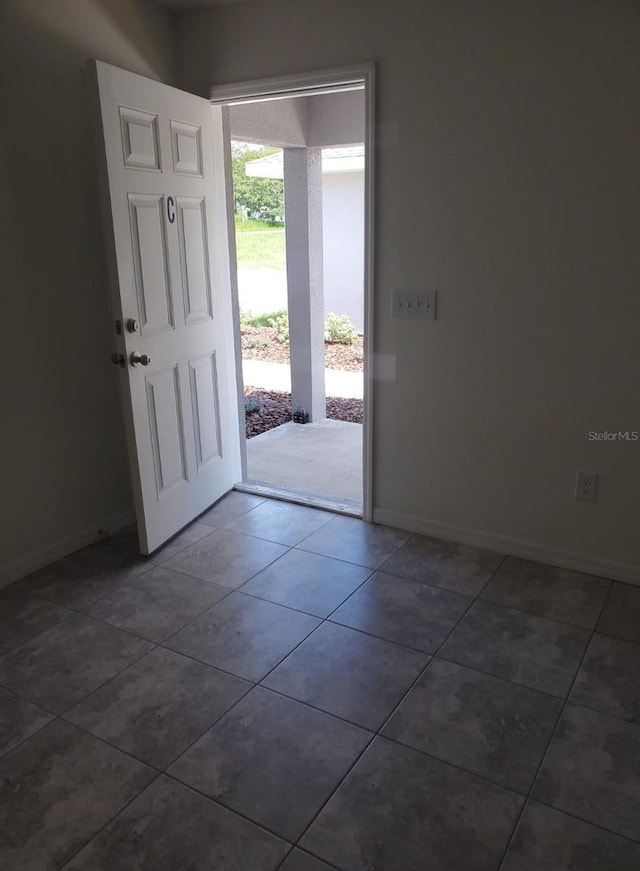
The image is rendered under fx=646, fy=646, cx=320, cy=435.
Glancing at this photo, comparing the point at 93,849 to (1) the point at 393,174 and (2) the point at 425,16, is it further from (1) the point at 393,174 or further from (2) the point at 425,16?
(2) the point at 425,16

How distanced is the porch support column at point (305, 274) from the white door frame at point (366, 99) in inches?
66.7

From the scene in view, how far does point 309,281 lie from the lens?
480cm

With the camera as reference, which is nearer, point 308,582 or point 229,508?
point 308,582

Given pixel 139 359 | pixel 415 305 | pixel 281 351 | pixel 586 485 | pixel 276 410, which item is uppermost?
pixel 415 305

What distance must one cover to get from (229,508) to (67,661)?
4.22ft

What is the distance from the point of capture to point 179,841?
152 centimetres

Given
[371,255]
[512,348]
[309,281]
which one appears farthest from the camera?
[309,281]

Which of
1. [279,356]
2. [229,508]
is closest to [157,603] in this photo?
[229,508]

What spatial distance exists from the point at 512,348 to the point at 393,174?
0.87 metres

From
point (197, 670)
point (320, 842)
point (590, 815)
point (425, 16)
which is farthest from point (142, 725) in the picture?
point (425, 16)

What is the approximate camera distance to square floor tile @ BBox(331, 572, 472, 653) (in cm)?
227

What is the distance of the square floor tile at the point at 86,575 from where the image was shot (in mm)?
2553

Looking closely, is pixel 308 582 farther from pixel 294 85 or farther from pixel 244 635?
pixel 294 85

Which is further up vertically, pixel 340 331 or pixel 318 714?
pixel 340 331
